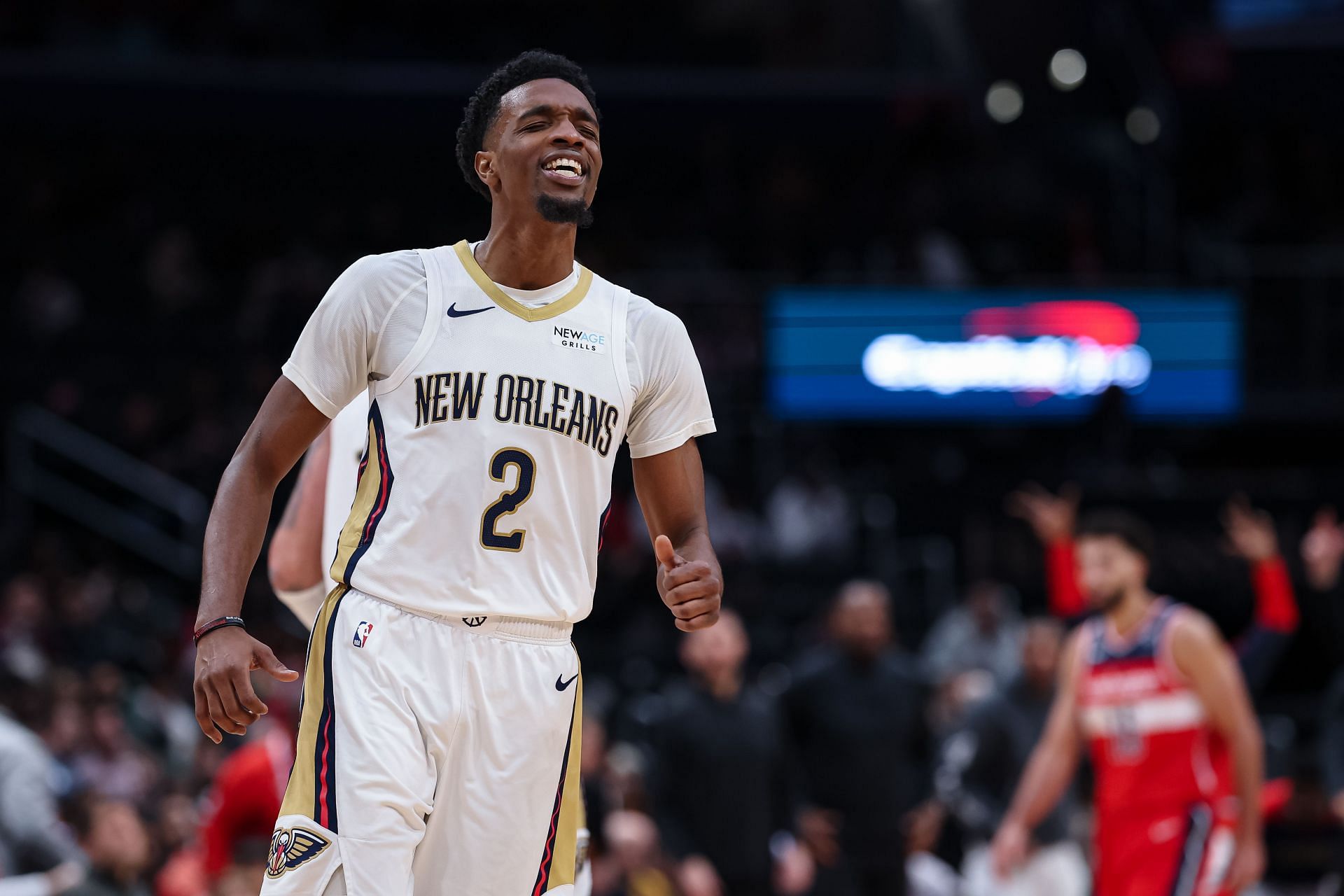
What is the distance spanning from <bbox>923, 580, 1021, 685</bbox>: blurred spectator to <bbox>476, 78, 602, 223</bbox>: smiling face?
8.53 meters

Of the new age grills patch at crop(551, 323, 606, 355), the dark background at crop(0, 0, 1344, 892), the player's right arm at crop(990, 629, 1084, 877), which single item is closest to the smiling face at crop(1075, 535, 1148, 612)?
the player's right arm at crop(990, 629, 1084, 877)

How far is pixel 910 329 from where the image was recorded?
1698cm

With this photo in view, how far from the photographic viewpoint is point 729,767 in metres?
8.80

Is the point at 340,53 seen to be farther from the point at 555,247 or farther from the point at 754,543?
the point at 555,247

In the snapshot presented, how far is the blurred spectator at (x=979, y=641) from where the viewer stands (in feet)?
40.1

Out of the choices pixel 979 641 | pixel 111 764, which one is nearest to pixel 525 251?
pixel 111 764

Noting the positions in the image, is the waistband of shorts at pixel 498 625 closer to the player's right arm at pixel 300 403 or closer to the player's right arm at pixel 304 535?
the player's right arm at pixel 300 403

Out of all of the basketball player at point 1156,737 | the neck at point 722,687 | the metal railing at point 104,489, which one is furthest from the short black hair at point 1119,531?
the metal railing at point 104,489

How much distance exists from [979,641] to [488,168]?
29.9 feet

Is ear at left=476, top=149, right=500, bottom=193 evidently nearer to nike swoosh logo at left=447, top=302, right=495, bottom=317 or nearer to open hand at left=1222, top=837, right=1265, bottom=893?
nike swoosh logo at left=447, top=302, right=495, bottom=317

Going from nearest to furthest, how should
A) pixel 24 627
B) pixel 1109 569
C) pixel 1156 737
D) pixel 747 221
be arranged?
pixel 1156 737, pixel 1109 569, pixel 24 627, pixel 747 221

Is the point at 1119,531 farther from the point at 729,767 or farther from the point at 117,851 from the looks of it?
the point at 117,851

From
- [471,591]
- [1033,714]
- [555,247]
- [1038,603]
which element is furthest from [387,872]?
[1038,603]

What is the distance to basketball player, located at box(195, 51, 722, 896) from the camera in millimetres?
3602
